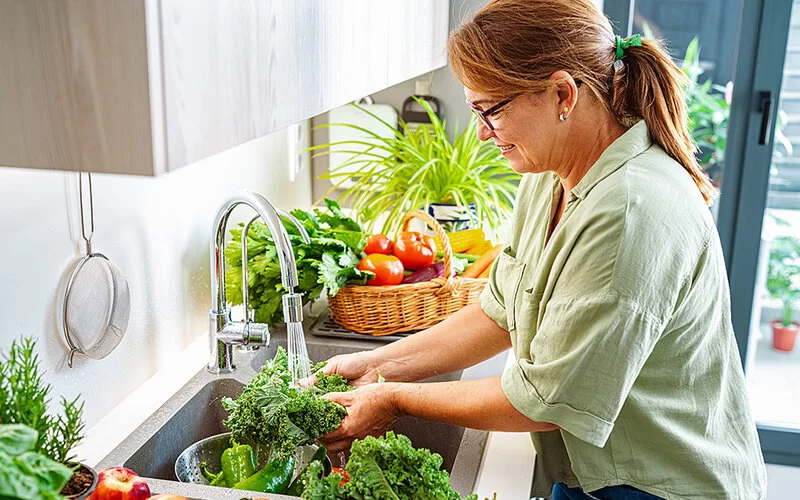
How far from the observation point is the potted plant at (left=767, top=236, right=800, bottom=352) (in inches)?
120

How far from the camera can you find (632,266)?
118 centimetres

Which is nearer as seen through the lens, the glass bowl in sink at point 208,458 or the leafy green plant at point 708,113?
the glass bowl in sink at point 208,458

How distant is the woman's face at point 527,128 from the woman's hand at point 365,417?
42cm

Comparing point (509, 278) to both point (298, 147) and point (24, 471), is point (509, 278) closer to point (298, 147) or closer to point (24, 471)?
point (24, 471)

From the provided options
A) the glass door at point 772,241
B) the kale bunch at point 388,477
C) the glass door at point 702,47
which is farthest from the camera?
the glass door at point 702,47

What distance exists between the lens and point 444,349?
167 cm

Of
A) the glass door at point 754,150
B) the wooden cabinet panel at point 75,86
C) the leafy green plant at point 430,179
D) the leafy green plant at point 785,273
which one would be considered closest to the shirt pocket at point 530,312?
the wooden cabinet panel at point 75,86

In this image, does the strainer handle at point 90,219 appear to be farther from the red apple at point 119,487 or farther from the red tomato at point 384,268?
the red tomato at point 384,268

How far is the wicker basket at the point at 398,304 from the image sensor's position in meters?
1.91

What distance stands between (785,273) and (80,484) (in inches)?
106

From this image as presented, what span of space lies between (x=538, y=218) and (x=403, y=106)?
1.35m

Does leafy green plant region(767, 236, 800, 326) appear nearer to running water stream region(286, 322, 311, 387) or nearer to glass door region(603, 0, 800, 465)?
glass door region(603, 0, 800, 465)

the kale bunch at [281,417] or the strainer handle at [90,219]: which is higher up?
the strainer handle at [90,219]

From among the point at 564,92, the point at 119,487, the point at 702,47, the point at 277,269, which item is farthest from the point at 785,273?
the point at 119,487
